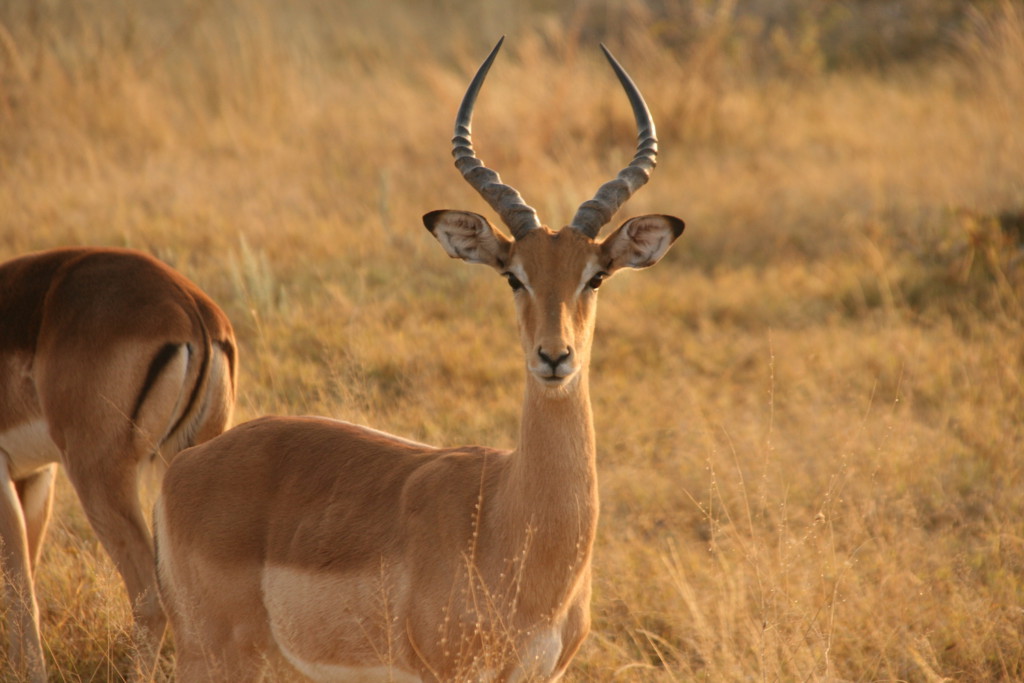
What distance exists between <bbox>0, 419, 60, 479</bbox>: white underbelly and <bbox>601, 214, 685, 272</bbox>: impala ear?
7.34 ft

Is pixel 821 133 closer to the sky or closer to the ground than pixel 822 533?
closer to the sky

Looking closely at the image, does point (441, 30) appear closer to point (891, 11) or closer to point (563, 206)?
point (891, 11)

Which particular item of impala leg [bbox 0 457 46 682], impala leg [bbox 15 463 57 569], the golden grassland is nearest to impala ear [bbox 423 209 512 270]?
the golden grassland

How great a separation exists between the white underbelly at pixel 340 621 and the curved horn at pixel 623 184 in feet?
4.06

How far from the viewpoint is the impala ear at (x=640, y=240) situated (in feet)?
11.4

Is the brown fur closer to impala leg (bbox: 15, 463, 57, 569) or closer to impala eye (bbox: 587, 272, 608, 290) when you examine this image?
impala eye (bbox: 587, 272, 608, 290)

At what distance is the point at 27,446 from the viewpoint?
4277 millimetres

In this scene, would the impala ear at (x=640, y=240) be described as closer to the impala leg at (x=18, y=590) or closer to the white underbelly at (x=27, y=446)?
the white underbelly at (x=27, y=446)

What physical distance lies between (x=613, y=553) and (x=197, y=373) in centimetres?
190

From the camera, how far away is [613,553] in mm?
4777

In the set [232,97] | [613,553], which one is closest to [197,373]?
[613,553]

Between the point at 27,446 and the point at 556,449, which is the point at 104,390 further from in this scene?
the point at 556,449

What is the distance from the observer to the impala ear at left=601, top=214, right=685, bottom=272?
3.48 m

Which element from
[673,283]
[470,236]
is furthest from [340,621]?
[673,283]
